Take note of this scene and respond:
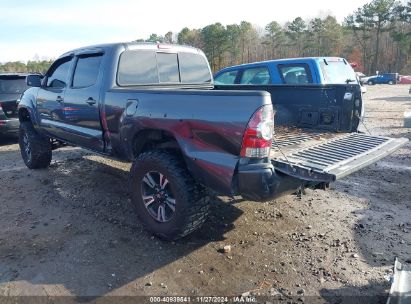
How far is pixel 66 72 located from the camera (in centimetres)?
541

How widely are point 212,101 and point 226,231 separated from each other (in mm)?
1585

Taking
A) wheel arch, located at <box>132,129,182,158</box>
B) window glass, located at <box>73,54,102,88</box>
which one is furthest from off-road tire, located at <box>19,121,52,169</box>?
wheel arch, located at <box>132,129,182,158</box>

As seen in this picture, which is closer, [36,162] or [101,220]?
[101,220]

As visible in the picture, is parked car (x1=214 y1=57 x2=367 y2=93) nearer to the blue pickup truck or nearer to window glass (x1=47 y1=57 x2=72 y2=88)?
the blue pickup truck

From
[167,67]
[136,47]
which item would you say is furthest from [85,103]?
[167,67]

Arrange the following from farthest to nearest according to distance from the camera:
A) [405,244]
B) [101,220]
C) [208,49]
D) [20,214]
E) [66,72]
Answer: [208,49]
[66,72]
[20,214]
[101,220]
[405,244]

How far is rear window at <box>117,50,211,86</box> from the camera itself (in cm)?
456

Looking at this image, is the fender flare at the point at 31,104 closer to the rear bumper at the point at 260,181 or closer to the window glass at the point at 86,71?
the window glass at the point at 86,71

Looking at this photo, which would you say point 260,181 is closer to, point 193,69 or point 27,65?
point 193,69

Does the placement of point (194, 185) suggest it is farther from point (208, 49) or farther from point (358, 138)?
point (208, 49)

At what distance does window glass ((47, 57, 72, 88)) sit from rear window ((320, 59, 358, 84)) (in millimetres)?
4926

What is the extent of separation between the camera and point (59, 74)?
5.63 m

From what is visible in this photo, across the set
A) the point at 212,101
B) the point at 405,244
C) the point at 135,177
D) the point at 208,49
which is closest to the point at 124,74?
the point at 135,177

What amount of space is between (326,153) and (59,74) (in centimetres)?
407
